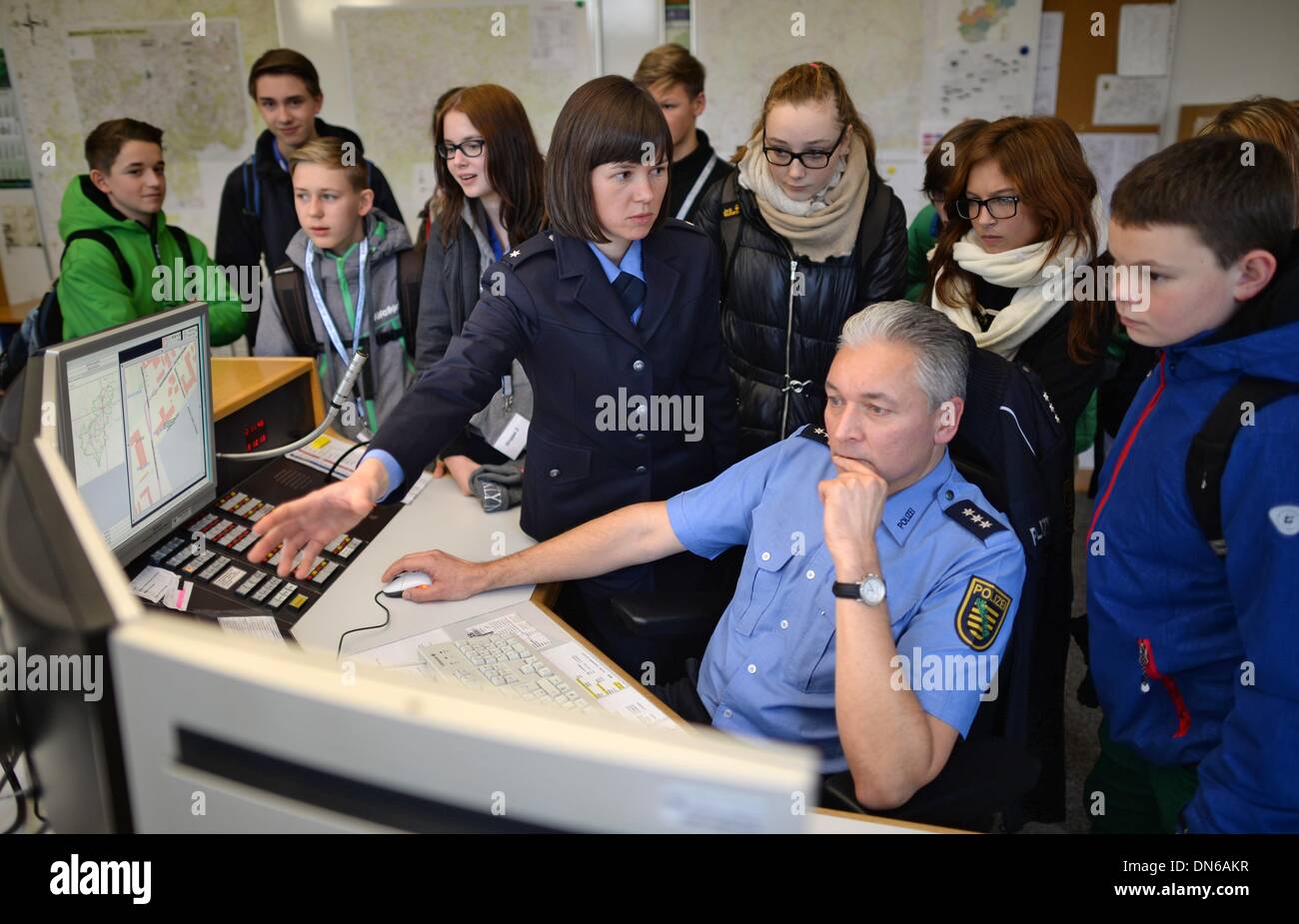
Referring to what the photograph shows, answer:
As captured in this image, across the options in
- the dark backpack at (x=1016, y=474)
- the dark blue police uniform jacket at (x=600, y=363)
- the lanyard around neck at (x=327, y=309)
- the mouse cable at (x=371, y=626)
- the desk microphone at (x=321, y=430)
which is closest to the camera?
the dark backpack at (x=1016, y=474)

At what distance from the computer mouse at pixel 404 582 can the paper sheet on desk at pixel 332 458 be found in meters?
0.47

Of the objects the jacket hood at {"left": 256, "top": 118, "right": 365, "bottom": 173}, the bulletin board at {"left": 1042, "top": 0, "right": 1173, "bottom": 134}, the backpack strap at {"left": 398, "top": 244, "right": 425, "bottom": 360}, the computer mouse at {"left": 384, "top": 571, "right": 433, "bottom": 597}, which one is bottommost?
the computer mouse at {"left": 384, "top": 571, "right": 433, "bottom": 597}

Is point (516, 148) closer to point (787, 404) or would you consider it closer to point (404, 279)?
point (404, 279)

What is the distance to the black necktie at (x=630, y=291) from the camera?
1.90 meters

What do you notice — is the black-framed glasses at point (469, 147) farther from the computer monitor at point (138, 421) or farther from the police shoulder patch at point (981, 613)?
the police shoulder patch at point (981, 613)

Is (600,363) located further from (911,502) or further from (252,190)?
(252,190)

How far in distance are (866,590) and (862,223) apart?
128cm

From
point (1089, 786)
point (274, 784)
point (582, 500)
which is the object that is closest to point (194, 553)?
point (582, 500)

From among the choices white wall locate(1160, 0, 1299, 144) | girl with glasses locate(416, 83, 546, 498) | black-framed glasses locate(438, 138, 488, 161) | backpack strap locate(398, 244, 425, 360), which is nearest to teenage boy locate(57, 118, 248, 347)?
backpack strap locate(398, 244, 425, 360)

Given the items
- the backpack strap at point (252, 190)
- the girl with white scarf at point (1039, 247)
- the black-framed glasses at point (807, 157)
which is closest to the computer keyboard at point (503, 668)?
the girl with white scarf at point (1039, 247)

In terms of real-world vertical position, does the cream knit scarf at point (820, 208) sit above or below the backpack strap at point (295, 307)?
above

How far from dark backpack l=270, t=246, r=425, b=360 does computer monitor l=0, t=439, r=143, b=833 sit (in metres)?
1.68

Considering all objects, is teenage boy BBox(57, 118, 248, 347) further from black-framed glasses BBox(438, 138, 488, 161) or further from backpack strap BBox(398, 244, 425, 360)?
black-framed glasses BBox(438, 138, 488, 161)

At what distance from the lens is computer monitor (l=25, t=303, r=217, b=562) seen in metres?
1.44
